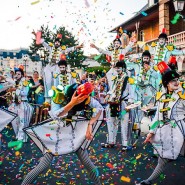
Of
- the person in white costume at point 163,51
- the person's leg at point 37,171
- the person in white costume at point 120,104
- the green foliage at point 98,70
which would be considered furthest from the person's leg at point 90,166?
the green foliage at point 98,70

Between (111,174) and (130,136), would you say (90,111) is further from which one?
(130,136)

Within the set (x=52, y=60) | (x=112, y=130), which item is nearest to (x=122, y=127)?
(x=112, y=130)

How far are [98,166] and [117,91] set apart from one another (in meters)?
2.35

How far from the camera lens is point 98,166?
6.45 metres

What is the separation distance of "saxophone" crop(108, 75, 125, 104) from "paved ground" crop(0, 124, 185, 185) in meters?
1.10

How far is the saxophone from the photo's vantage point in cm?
826

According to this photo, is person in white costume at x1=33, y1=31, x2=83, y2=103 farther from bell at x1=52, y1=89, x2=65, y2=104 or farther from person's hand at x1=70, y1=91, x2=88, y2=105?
person's hand at x1=70, y1=91, x2=88, y2=105

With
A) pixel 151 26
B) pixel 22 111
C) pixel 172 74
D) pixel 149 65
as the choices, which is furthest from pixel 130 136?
pixel 151 26

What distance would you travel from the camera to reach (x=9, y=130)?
12.0 metres

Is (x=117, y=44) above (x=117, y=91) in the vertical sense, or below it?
above

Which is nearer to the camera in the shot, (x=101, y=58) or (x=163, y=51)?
(x=163, y=51)

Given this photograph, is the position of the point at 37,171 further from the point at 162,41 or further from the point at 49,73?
the point at 162,41

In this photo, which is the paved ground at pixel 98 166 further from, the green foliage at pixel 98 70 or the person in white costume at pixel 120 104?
the green foliage at pixel 98 70

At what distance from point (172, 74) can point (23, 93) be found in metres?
4.64
